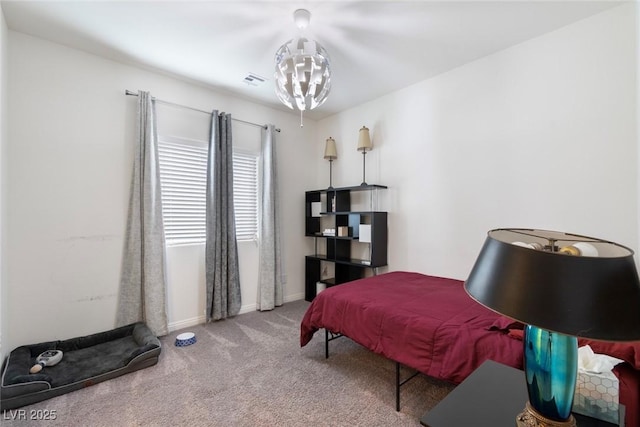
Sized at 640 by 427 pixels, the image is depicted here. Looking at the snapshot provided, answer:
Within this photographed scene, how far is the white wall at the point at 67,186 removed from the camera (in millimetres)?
2334

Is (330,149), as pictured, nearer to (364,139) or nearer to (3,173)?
(364,139)

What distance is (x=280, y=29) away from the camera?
2330mm

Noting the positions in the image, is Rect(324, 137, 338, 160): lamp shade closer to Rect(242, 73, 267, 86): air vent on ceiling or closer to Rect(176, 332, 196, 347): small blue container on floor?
Rect(242, 73, 267, 86): air vent on ceiling

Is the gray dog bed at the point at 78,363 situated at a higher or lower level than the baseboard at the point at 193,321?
higher

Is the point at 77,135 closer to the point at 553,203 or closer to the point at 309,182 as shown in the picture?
the point at 309,182

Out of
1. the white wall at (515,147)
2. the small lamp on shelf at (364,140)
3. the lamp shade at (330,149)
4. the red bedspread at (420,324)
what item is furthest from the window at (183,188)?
the white wall at (515,147)

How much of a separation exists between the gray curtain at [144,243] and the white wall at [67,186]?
10 cm

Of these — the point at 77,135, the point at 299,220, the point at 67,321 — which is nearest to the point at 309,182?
the point at 299,220

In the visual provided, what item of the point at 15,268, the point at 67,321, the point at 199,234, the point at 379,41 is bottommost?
the point at 67,321

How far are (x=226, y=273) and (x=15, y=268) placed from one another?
70.2 inches

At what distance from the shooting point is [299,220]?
4328 millimetres

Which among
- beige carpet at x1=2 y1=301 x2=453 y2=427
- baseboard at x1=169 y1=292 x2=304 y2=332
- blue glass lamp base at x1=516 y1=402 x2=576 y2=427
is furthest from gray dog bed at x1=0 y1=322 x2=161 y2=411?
blue glass lamp base at x1=516 y1=402 x2=576 y2=427

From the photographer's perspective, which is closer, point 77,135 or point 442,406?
point 442,406

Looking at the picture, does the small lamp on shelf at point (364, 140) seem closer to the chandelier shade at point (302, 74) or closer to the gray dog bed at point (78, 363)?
the chandelier shade at point (302, 74)
